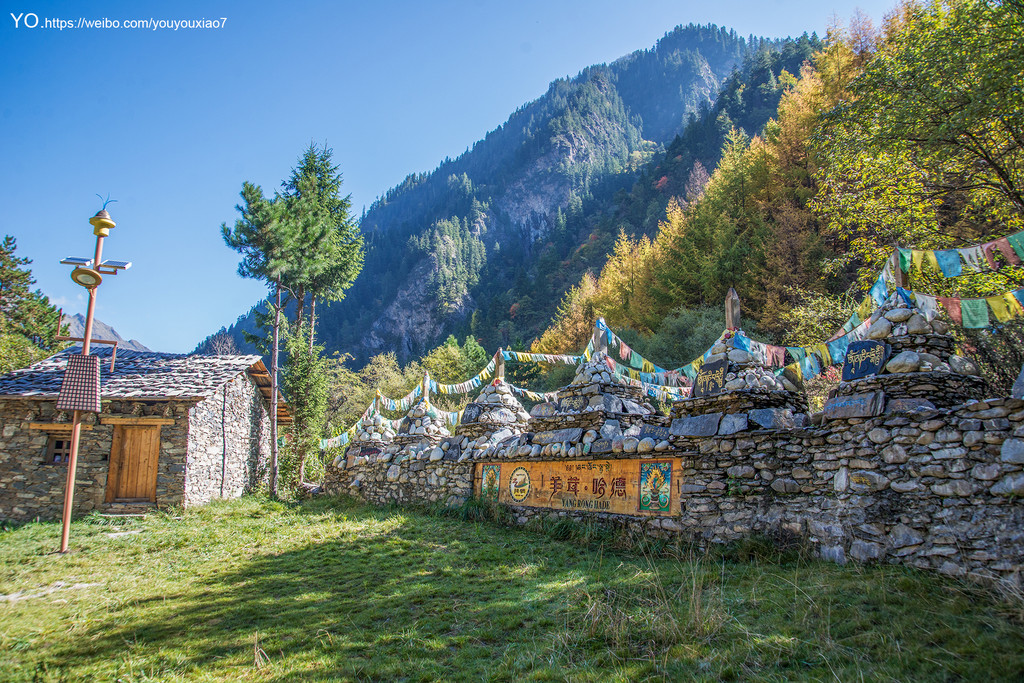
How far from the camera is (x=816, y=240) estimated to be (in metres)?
22.2

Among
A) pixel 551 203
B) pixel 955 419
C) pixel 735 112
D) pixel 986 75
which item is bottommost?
pixel 955 419

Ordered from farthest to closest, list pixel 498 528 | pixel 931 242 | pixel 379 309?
pixel 379 309
pixel 931 242
pixel 498 528

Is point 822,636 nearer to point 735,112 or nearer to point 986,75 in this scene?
point 986,75

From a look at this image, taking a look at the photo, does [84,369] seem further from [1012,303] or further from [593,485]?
[1012,303]

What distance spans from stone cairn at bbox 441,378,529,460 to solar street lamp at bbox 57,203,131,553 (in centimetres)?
641

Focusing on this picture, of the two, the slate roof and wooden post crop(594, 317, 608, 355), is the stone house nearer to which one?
the slate roof

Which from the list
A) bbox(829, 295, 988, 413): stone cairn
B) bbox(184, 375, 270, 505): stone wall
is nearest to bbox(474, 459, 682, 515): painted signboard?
bbox(829, 295, 988, 413): stone cairn

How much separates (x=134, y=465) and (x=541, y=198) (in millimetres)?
110686

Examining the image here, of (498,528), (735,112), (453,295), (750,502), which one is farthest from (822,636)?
(453,295)

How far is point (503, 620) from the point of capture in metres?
4.74

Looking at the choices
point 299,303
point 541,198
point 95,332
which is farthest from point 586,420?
point 541,198

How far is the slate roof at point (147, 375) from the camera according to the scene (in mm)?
13805

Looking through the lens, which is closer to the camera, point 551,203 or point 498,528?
point 498,528

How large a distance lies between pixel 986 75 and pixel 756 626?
39.1ft
